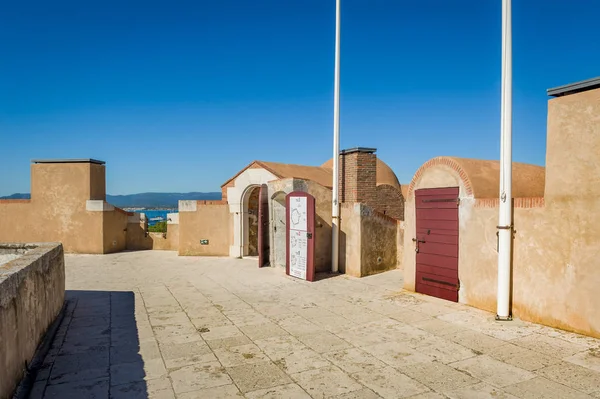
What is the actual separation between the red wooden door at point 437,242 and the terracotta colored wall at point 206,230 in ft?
27.7

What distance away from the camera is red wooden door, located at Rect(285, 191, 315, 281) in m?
11.2

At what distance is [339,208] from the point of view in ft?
40.1

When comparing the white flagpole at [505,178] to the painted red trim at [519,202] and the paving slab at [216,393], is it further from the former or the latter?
the paving slab at [216,393]

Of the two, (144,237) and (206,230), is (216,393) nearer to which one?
(206,230)

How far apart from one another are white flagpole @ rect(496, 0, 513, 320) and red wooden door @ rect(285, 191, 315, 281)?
4953mm

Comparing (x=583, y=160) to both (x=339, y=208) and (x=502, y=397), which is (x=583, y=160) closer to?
(x=502, y=397)

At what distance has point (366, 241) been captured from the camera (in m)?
11.6

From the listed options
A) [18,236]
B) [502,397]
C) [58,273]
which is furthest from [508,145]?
[18,236]

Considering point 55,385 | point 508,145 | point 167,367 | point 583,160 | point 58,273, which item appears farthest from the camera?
point 58,273

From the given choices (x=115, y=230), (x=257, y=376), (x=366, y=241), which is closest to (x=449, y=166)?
(x=366, y=241)

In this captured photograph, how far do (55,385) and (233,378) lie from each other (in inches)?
78.3

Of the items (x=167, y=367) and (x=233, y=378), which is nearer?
(x=233, y=378)

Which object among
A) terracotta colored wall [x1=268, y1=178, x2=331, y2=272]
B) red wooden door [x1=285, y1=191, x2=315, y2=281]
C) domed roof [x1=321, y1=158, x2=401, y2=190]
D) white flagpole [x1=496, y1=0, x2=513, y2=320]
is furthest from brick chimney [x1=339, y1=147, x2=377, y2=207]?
domed roof [x1=321, y1=158, x2=401, y2=190]

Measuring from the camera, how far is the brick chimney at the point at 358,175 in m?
12.5
